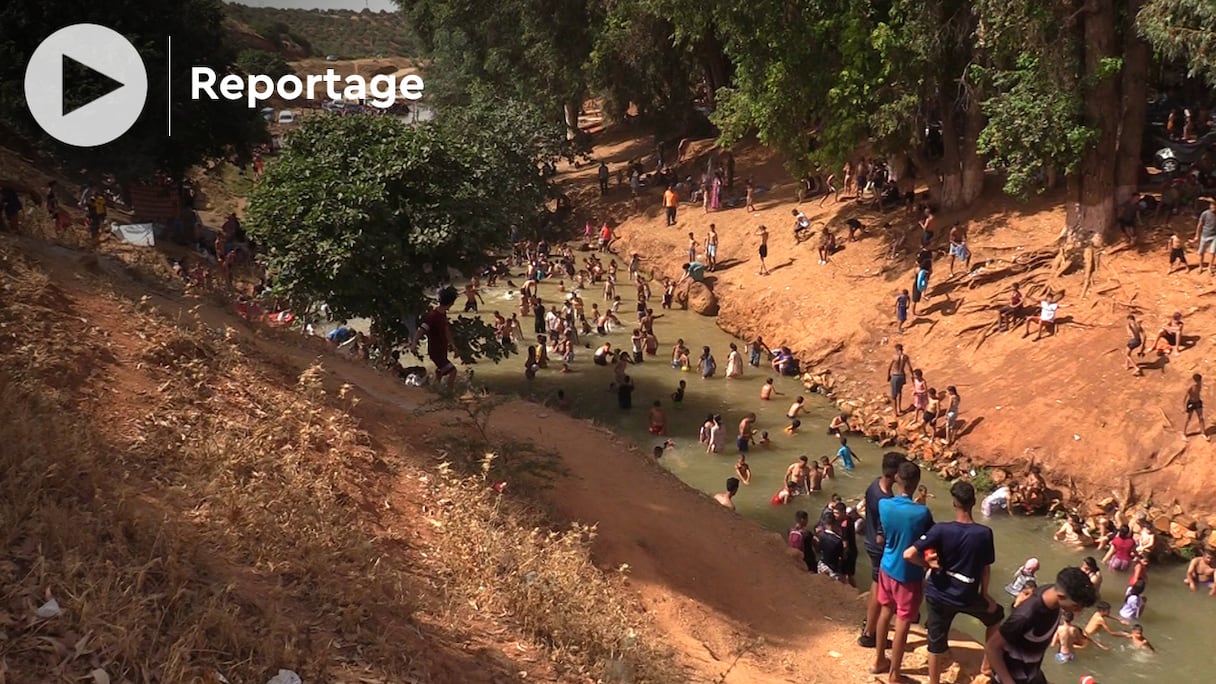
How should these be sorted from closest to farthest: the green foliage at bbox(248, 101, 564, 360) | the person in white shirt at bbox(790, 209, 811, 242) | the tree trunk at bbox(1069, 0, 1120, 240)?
the green foliage at bbox(248, 101, 564, 360), the tree trunk at bbox(1069, 0, 1120, 240), the person in white shirt at bbox(790, 209, 811, 242)

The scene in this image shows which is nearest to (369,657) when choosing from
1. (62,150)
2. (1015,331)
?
(1015,331)

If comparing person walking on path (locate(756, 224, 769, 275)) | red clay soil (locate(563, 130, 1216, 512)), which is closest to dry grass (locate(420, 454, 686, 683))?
red clay soil (locate(563, 130, 1216, 512))

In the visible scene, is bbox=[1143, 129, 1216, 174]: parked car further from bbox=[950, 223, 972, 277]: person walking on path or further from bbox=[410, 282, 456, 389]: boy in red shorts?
bbox=[410, 282, 456, 389]: boy in red shorts

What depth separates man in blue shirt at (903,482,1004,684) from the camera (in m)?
5.71

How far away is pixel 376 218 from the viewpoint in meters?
16.1

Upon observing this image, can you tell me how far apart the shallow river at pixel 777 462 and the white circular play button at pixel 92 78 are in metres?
10.3

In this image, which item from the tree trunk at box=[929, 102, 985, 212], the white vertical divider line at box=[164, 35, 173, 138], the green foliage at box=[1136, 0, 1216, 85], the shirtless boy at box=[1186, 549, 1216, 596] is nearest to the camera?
the shirtless boy at box=[1186, 549, 1216, 596]

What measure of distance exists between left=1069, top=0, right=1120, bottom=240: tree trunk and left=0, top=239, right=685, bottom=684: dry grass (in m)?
14.9

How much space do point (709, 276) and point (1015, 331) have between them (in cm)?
976

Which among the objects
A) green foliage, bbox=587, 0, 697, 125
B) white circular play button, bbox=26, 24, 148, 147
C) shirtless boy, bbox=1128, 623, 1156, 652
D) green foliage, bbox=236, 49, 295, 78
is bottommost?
shirtless boy, bbox=1128, 623, 1156, 652

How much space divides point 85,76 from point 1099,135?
2392 cm

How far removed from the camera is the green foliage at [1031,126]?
17188 millimetres

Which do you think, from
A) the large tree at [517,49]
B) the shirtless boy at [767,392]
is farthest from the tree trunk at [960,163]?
the large tree at [517,49]

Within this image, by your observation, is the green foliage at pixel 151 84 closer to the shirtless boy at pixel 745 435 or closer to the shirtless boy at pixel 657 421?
the shirtless boy at pixel 657 421
